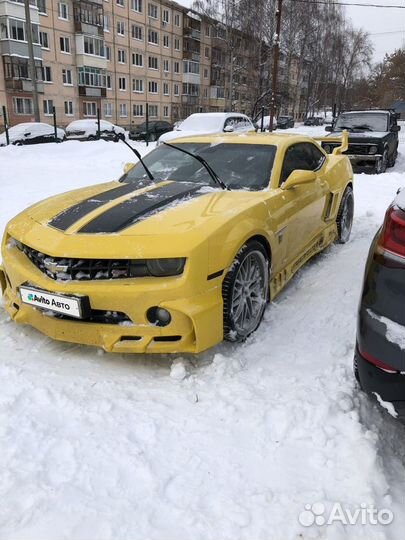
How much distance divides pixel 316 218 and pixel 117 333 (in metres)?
2.58

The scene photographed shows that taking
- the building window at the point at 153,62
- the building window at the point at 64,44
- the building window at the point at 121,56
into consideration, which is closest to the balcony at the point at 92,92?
the building window at the point at 64,44

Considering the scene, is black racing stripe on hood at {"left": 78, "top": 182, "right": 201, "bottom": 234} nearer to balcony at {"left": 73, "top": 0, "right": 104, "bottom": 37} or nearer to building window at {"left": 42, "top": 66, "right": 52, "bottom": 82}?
building window at {"left": 42, "top": 66, "right": 52, "bottom": 82}

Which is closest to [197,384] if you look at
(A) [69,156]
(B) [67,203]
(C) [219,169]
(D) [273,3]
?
(B) [67,203]

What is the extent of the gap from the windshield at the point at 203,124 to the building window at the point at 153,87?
1294 inches

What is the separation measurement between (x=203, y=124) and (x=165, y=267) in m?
13.5

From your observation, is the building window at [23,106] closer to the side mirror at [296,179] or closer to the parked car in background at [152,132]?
the parked car in background at [152,132]

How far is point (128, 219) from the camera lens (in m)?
3.05

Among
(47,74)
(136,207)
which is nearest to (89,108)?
(47,74)

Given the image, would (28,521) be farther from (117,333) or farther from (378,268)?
(378,268)

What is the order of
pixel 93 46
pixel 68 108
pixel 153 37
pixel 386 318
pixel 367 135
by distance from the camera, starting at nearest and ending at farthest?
pixel 386 318, pixel 367 135, pixel 68 108, pixel 93 46, pixel 153 37

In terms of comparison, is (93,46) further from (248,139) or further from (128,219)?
(128,219)

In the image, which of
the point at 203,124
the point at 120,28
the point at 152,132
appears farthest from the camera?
the point at 120,28

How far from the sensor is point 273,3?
1452 inches

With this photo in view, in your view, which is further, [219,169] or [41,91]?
[41,91]
